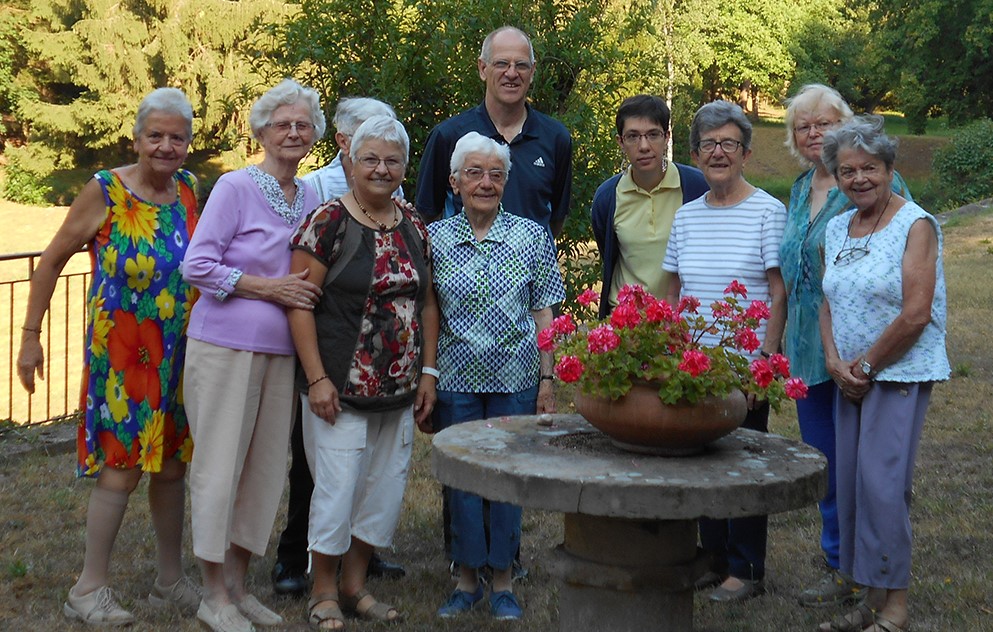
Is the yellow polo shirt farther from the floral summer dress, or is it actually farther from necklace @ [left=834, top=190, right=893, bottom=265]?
the floral summer dress

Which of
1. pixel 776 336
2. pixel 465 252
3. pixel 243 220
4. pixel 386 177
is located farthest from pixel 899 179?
pixel 243 220

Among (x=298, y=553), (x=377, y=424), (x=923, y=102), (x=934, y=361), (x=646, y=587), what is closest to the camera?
(x=646, y=587)

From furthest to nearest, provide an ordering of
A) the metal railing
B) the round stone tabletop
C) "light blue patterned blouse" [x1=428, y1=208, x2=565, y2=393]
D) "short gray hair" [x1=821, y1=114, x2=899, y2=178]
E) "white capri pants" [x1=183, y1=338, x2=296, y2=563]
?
the metal railing < "light blue patterned blouse" [x1=428, y1=208, x2=565, y2=393] < "white capri pants" [x1=183, y1=338, x2=296, y2=563] < "short gray hair" [x1=821, y1=114, x2=899, y2=178] < the round stone tabletop

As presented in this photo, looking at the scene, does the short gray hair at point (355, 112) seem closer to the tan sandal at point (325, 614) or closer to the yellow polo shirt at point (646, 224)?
the yellow polo shirt at point (646, 224)

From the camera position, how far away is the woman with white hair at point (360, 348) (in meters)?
4.33

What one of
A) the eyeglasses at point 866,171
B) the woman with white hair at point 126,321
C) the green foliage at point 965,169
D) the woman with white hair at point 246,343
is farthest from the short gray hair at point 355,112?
the green foliage at point 965,169

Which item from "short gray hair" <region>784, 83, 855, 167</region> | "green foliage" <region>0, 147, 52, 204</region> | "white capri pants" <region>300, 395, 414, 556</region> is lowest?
"white capri pants" <region>300, 395, 414, 556</region>

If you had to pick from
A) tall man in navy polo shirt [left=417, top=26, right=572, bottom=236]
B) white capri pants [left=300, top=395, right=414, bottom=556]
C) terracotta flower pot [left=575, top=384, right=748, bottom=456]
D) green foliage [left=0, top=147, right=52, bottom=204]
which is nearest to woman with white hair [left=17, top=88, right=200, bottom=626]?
white capri pants [left=300, top=395, right=414, bottom=556]

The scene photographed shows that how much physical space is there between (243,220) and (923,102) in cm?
3510

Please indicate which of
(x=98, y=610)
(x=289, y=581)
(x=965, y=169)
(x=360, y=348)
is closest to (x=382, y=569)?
(x=289, y=581)

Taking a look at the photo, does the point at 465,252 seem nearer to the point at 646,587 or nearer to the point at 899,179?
the point at 646,587

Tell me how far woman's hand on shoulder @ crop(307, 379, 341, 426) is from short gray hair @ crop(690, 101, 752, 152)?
1857 mm

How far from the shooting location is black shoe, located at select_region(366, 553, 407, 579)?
5320 mm

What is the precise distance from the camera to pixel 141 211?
4.48 metres
